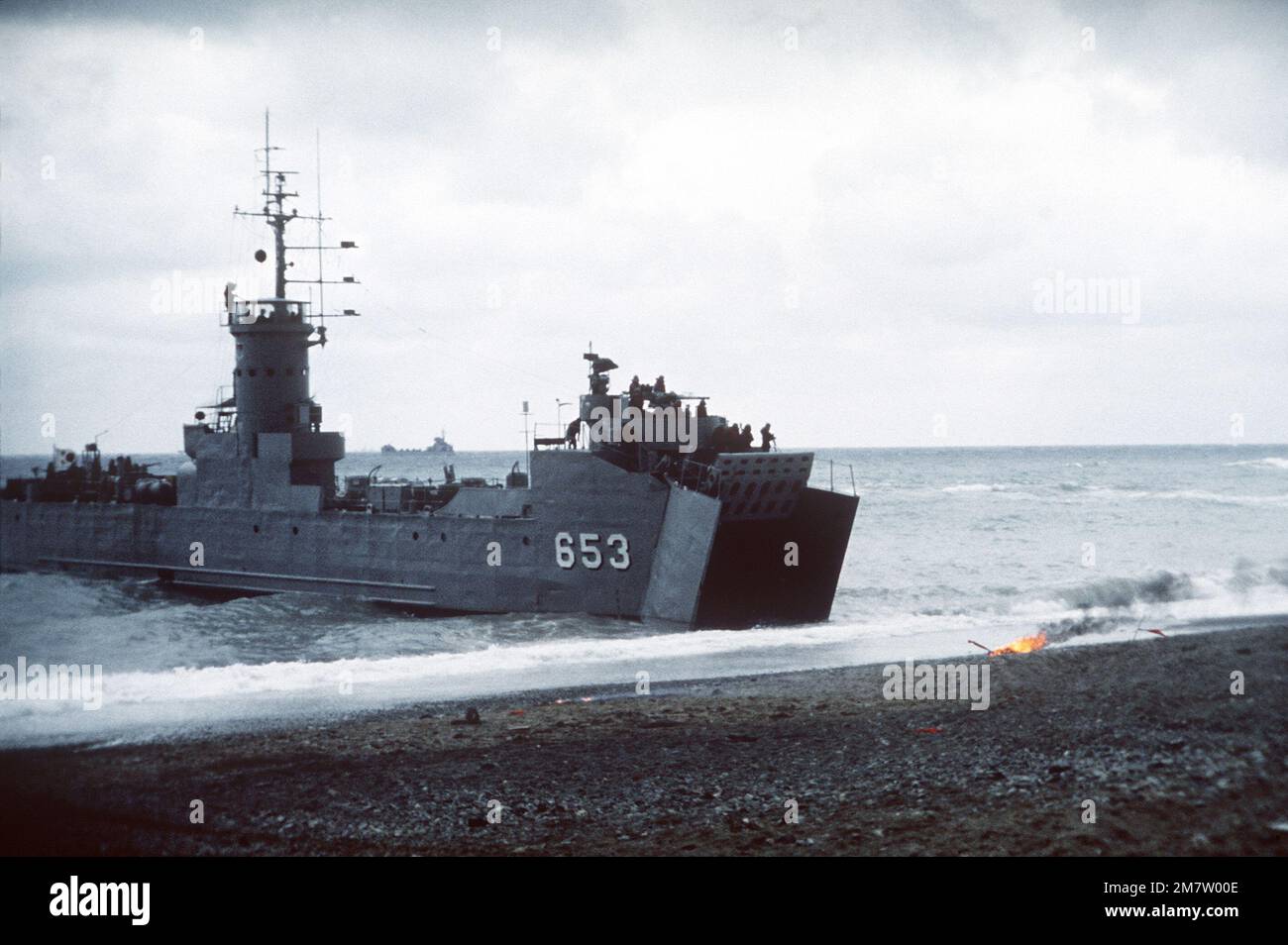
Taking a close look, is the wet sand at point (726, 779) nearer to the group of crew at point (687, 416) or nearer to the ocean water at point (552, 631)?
the ocean water at point (552, 631)

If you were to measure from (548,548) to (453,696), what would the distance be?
8366mm

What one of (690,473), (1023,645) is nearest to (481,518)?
(690,473)

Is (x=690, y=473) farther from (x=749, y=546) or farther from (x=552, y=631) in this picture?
(x=552, y=631)

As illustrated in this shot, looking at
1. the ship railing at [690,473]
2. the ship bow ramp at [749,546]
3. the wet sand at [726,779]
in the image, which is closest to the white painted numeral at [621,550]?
the ship bow ramp at [749,546]

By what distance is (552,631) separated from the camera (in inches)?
997

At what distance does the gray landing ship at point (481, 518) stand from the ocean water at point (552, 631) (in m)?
0.81

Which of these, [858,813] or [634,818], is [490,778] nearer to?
[634,818]

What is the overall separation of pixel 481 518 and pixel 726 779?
16488mm

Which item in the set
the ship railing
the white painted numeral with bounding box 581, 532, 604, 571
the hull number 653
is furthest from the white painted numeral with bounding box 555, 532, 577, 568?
the ship railing

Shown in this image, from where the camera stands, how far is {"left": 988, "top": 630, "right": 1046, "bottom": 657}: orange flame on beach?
856 inches

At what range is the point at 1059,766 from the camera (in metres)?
11.8

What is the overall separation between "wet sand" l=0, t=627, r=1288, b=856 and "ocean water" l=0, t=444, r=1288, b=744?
2.60 m

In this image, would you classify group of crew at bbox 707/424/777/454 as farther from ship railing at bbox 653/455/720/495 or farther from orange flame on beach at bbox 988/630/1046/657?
orange flame on beach at bbox 988/630/1046/657

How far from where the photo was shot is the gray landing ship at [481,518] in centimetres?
2453
